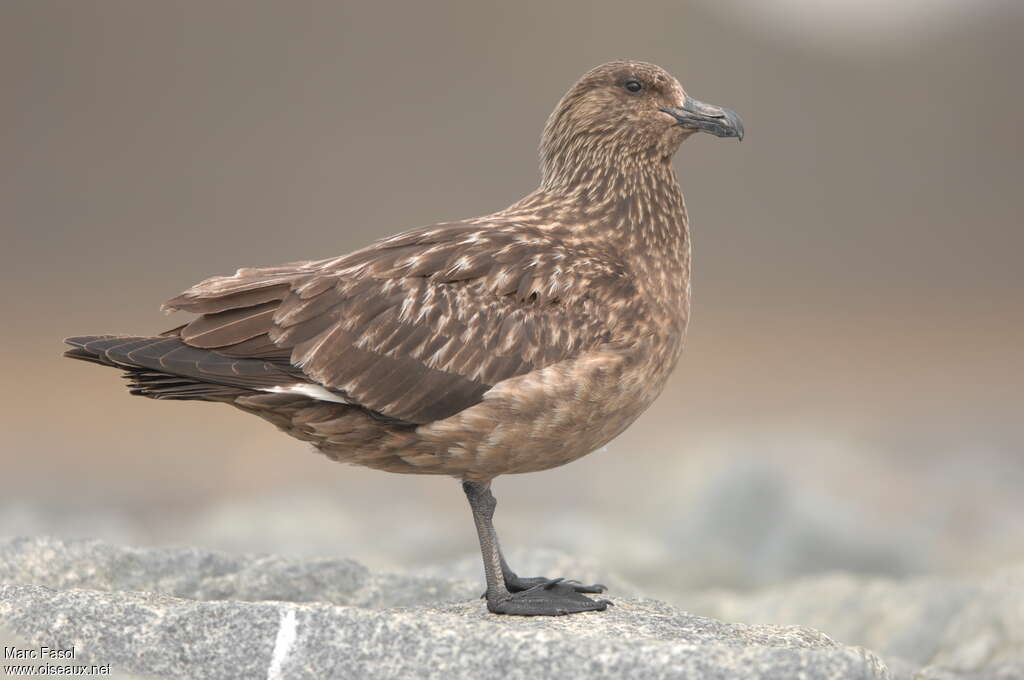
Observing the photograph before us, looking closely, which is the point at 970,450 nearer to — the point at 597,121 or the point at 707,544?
→ the point at 707,544

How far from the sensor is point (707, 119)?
22.4 ft

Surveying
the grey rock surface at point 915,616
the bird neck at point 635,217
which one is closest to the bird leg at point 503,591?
the bird neck at point 635,217

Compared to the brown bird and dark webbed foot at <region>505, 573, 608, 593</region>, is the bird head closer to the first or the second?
the brown bird

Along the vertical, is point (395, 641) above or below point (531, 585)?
below

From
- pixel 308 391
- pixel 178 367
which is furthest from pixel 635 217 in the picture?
pixel 178 367

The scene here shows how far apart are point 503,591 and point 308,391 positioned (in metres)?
1.35

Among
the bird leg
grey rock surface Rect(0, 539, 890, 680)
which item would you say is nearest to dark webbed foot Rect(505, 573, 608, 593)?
the bird leg

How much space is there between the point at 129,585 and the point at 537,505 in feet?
23.4

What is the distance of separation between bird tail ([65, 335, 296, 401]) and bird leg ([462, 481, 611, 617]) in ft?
3.63

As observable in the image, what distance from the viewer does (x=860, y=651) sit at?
5.50 metres

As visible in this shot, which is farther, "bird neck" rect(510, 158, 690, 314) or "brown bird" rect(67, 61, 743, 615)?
"bird neck" rect(510, 158, 690, 314)

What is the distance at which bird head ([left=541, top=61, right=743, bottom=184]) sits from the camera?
6871 millimetres

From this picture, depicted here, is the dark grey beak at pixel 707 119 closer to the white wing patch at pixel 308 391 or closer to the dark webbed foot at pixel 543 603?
the white wing patch at pixel 308 391

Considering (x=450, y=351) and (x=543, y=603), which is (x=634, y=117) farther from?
(x=543, y=603)
